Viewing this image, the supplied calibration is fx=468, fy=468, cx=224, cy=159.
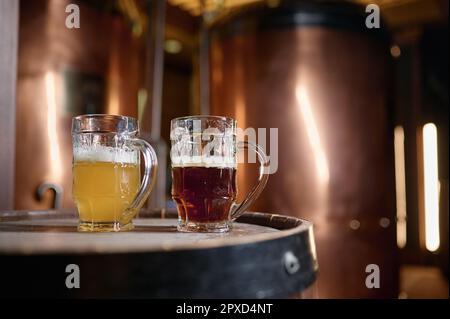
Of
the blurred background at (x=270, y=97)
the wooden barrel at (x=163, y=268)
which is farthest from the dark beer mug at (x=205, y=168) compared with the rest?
the blurred background at (x=270, y=97)

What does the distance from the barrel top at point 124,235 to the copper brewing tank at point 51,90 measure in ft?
2.44

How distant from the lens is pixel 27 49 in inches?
75.7

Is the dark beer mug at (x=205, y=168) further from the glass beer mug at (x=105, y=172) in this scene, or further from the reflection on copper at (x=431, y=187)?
the reflection on copper at (x=431, y=187)

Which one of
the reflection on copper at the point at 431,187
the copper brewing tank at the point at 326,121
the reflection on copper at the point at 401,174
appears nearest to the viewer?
the copper brewing tank at the point at 326,121

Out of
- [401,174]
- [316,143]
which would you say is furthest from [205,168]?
[401,174]

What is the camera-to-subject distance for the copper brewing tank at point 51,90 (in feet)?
6.18

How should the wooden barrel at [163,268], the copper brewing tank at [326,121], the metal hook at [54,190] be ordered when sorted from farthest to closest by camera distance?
the copper brewing tank at [326,121] → the metal hook at [54,190] → the wooden barrel at [163,268]

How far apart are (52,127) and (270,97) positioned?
1.16 m

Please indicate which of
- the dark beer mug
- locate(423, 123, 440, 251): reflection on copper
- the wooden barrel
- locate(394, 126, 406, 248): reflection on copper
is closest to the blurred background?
the dark beer mug

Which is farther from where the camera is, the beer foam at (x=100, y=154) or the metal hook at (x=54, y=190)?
the metal hook at (x=54, y=190)

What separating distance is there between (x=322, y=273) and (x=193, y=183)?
172cm

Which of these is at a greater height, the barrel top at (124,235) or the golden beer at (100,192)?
the golden beer at (100,192)

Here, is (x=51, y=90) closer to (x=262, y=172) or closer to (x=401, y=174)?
(x=262, y=172)

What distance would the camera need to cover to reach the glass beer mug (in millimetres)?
958
